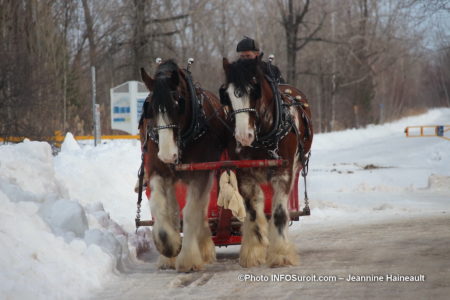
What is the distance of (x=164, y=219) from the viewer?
7.86m

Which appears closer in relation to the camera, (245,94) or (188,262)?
(245,94)

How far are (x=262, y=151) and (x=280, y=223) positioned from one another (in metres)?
0.81

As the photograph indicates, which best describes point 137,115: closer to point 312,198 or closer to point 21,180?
point 312,198

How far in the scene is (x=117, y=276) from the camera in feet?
24.9

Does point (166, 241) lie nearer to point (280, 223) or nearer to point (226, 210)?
point (226, 210)

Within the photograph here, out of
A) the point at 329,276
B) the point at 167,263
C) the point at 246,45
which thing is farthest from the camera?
the point at 246,45

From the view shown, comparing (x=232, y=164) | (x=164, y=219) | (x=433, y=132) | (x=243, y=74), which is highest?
(x=243, y=74)

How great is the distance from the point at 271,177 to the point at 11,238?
2873 millimetres

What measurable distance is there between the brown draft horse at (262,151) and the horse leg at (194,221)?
484 mm

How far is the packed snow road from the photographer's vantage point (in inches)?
250

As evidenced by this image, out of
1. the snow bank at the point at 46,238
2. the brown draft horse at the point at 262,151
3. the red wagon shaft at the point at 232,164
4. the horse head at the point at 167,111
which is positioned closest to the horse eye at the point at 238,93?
the brown draft horse at the point at 262,151

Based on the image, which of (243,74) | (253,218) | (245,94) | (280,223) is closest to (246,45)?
(243,74)

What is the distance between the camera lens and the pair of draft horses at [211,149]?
24.9ft

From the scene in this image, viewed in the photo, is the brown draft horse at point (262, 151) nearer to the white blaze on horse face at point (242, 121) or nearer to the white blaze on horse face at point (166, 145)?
the white blaze on horse face at point (242, 121)
